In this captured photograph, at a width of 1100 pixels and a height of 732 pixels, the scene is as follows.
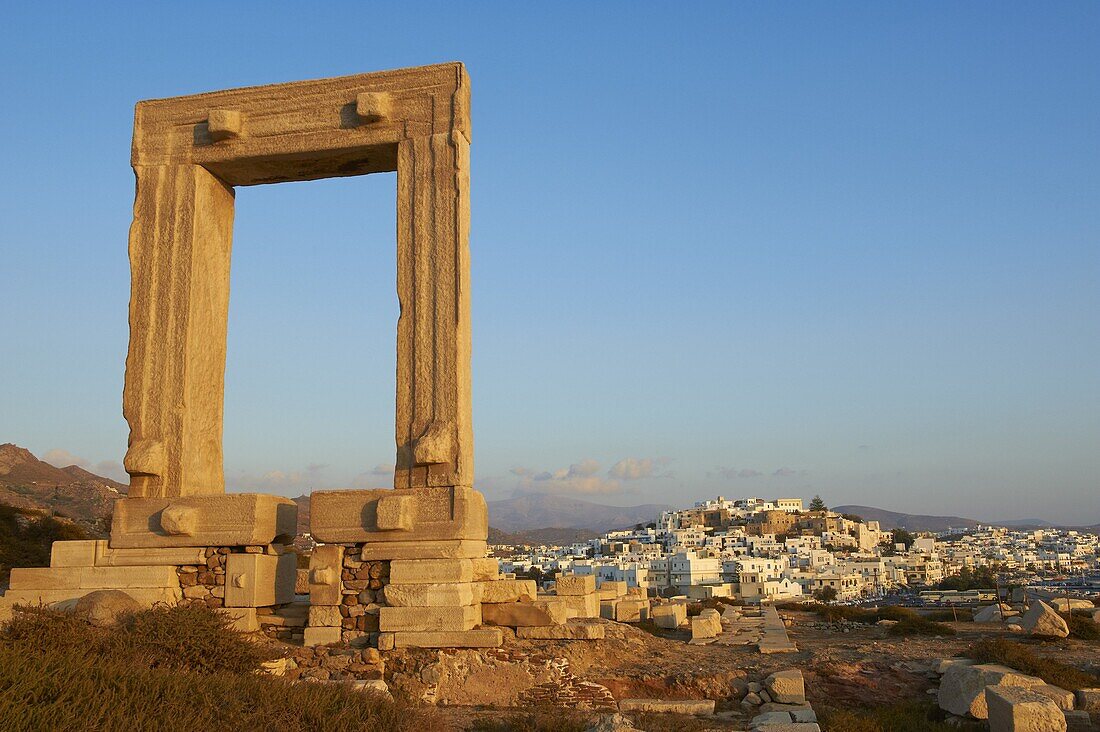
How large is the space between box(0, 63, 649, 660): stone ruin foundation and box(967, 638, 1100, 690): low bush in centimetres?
392

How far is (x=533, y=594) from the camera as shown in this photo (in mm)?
10188

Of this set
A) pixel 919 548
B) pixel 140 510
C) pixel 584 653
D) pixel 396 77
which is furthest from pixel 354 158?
pixel 919 548

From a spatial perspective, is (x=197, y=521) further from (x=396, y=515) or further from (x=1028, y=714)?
(x=1028, y=714)

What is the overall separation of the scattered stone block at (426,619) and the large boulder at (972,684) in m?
4.37

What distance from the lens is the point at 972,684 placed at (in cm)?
787

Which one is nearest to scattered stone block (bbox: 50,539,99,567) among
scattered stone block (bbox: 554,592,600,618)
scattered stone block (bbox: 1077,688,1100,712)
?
scattered stone block (bbox: 554,592,600,618)

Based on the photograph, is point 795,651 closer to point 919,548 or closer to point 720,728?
point 720,728

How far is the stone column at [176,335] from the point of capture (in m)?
10.6

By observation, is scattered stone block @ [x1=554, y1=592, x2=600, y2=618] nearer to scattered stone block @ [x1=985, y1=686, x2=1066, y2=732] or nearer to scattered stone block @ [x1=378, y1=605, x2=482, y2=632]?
scattered stone block @ [x1=378, y1=605, x2=482, y2=632]

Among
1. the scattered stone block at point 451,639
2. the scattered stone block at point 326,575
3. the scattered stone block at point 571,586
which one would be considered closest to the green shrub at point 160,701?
the scattered stone block at point 451,639

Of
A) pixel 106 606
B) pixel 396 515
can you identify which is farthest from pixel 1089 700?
pixel 106 606

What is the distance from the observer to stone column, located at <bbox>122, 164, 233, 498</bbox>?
34.7 ft

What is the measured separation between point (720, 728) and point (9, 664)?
4.94 meters

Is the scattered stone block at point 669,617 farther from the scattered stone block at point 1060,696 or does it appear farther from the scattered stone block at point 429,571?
the scattered stone block at point 1060,696
